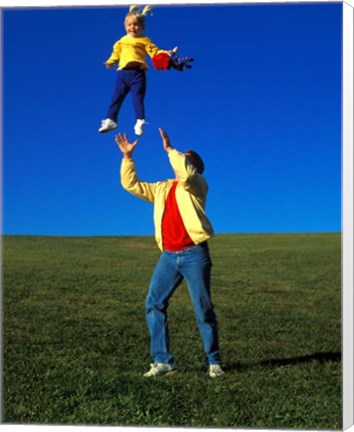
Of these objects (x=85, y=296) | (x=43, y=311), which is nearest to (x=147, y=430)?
(x=43, y=311)

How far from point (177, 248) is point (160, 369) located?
1088 millimetres

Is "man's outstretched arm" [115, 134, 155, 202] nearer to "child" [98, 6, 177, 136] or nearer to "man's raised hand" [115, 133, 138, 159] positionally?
"man's raised hand" [115, 133, 138, 159]

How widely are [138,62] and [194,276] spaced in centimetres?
185

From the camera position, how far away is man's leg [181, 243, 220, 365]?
653 centimetres

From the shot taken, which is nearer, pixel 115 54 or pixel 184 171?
pixel 184 171

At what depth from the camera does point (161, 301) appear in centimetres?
672

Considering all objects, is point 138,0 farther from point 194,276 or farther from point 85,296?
point 85,296

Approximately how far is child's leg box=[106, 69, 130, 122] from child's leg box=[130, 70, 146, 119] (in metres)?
0.11

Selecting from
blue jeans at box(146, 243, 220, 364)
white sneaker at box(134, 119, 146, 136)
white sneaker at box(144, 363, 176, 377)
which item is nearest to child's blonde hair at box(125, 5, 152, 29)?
white sneaker at box(134, 119, 146, 136)

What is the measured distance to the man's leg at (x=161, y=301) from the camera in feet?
21.9

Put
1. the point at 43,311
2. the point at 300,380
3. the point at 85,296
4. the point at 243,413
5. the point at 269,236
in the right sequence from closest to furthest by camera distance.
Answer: the point at 243,413, the point at 300,380, the point at 43,311, the point at 85,296, the point at 269,236

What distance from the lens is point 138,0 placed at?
6863 millimetres

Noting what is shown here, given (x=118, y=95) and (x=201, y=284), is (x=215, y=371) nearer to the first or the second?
(x=201, y=284)

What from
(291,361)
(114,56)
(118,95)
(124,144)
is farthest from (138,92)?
(291,361)
